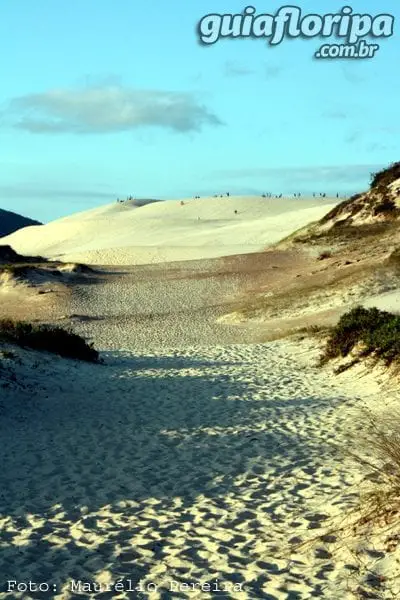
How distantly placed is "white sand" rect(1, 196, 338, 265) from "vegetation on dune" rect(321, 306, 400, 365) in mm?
36148

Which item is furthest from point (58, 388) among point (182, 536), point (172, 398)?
point (182, 536)

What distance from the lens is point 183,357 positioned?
2302 centimetres

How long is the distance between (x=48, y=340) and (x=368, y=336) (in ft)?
26.7

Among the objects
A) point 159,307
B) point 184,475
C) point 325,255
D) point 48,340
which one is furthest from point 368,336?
point 325,255

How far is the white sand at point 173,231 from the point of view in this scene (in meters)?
60.3

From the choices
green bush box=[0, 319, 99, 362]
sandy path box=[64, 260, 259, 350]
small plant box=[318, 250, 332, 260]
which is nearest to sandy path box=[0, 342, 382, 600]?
green bush box=[0, 319, 99, 362]

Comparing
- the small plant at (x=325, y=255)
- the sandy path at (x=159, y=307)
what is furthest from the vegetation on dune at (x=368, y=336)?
the small plant at (x=325, y=255)

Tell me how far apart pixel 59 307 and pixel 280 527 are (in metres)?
28.1

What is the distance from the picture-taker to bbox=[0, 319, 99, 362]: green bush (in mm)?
19531

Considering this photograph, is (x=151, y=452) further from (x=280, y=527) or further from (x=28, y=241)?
(x=28, y=241)

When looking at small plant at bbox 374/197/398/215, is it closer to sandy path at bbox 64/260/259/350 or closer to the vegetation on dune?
sandy path at bbox 64/260/259/350

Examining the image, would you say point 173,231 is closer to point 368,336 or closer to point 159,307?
point 159,307

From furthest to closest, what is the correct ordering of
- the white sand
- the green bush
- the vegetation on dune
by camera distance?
the white sand < the green bush < the vegetation on dune

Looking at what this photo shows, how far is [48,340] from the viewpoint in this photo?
20.3m
